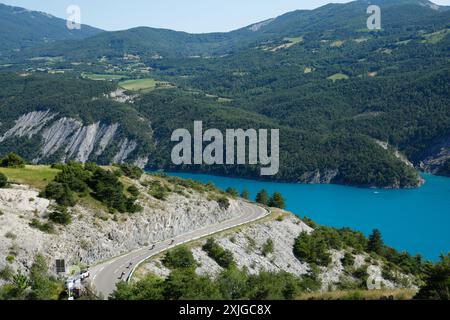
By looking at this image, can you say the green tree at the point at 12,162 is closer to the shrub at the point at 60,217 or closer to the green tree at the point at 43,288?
the shrub at the point at 60,217

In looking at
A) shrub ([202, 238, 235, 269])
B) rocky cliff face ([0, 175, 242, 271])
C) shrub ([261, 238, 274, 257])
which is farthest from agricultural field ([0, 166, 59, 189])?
shrub ([261, 238, 274, 257])

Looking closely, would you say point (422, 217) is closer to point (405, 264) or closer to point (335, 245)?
point (405, 264)

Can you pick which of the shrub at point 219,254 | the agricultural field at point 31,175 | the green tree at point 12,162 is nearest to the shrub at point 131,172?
the agricultural field at point 31,175

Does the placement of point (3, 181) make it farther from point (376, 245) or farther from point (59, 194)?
point (376, 245)

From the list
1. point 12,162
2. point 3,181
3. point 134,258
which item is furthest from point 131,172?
point 134,258

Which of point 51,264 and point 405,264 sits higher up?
point 51,264

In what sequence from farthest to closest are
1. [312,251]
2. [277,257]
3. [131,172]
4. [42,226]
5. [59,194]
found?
[131,172] → [312,251] → [277,257] → [59,194] → [42,226]
